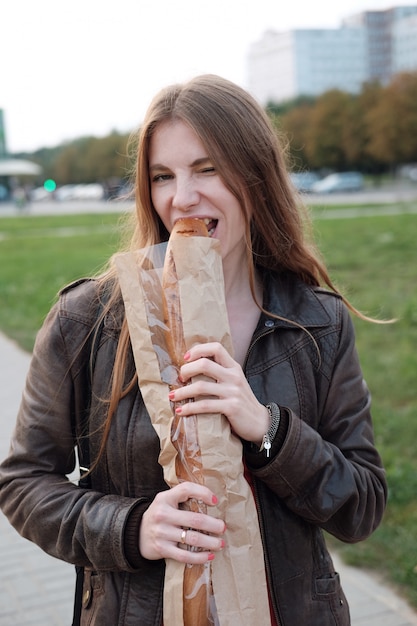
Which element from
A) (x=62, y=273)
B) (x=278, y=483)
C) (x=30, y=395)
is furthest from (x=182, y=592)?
(x=62, y=273)

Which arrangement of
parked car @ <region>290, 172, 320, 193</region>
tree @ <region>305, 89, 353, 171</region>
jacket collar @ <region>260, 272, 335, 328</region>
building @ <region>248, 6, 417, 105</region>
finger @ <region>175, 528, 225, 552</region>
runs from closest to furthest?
1. finger @ <region>175, 528, 225, 552</region>
2. jacket collar @ <region>260, 272, 335, 328</region>
3. parked car @ <region>290, 172, 320, 193</region>
4. tree @ <region>305, 89, 353, 171</region>
5. building @ <region>248, 6, 417, 105</region>

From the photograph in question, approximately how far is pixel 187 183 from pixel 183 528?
777 mm

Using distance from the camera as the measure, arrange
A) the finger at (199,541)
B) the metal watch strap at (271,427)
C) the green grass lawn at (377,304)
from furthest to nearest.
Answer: the green grass lawn at (377,304)
the metal watch strap at (271,427)
the finger at (199,541)

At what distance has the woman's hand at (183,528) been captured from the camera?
156 centimetres

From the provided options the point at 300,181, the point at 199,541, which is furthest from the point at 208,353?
the point at 300,181

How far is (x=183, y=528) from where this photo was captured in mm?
1606


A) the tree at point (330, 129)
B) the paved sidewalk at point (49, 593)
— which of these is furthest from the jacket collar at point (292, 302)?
the tree at point (330, 129)

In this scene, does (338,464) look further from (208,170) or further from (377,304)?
(377,304)

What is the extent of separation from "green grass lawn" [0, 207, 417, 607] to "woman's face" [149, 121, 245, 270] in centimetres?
31

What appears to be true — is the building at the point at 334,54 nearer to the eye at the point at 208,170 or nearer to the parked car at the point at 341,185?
the parked car at the point at 341,185

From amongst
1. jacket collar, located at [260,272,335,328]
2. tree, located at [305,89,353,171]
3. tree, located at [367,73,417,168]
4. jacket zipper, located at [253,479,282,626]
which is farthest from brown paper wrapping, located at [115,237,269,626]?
tree, located at [305,89,353,171]

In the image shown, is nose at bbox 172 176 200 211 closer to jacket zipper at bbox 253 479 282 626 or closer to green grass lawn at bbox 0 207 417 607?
green grass lawn at bbox 0 207 417 607

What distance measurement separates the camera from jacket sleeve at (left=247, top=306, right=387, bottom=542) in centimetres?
177

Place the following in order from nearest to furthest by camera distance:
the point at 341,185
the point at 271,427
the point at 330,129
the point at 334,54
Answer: the point at 271,427 < the point at 341,185 < the point at 330,129 < the point at 334,54
